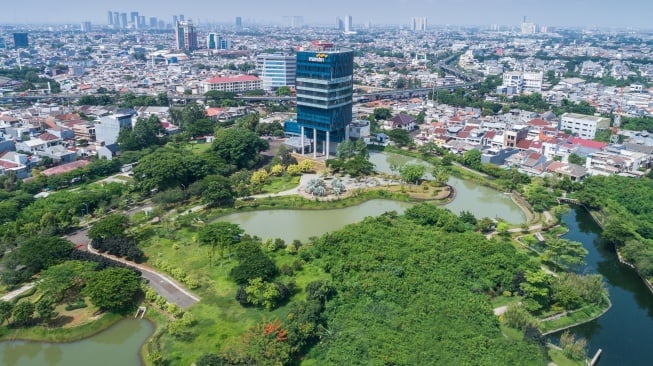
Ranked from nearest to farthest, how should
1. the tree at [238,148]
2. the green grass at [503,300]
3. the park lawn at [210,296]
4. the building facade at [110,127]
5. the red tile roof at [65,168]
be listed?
the park lawn at [210,296]
the green grass at [503,300]
the red tile roof at [65,168]
the tree at [238,148]
the building facade at [110,127]

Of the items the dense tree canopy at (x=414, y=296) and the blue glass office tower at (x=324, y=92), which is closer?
the dense tree canopy at (x=414, y=296)

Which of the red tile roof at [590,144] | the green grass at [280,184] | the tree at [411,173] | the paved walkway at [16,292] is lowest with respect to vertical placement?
the paved walkway at [16,292]

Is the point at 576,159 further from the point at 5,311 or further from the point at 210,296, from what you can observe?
the point at 5,311

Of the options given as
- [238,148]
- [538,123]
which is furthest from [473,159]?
[238,148]

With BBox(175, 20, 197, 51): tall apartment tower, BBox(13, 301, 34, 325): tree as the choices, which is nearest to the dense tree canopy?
BBox(13, 301, 34, 325): tree

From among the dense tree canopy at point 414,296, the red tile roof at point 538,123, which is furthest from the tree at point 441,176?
the red tile roof at point 538,123

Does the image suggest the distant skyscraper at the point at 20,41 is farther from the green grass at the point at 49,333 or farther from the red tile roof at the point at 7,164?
the green grass at the point at 49,333

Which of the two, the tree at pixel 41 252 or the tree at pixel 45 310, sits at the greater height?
the tree at pixel 41 252
